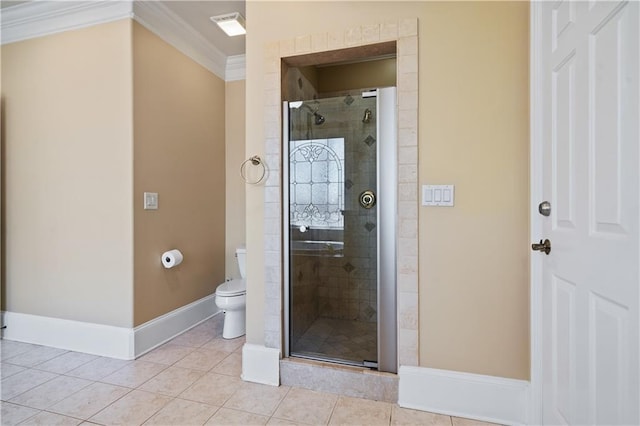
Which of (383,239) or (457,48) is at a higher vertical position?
(457,48)

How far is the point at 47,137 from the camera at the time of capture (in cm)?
250

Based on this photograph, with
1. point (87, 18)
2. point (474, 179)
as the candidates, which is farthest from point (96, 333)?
point (474, 179)

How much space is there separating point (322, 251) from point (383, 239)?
19.5 inches


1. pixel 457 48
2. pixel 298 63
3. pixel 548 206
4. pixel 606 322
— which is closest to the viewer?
pixel 606 322

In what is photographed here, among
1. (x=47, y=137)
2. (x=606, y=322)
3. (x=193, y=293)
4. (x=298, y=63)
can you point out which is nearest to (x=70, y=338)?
(x=193, y=293)

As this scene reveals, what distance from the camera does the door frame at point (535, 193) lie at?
56.6 inches

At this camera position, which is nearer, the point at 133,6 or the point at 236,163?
the point at 133,6

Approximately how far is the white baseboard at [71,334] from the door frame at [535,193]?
8.06ft

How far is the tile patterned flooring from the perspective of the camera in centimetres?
158

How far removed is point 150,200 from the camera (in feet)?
7.94

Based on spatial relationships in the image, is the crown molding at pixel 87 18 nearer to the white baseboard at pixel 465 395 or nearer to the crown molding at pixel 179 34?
the crown molding at pixel 179 34

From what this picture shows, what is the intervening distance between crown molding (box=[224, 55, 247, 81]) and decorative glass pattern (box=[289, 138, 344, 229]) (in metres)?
1.74

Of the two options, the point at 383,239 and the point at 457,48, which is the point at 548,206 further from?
the point at 457,48

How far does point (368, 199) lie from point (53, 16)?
9.17 ft
